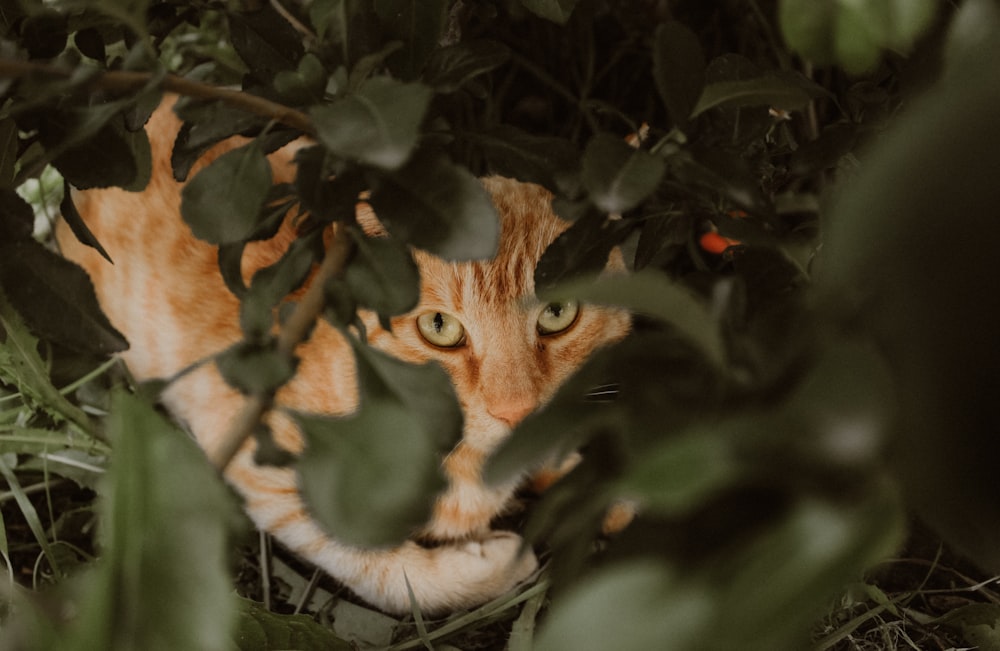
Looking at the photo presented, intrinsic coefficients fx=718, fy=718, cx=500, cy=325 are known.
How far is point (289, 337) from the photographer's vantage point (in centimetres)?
49

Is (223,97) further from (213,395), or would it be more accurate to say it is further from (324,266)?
(213,395)

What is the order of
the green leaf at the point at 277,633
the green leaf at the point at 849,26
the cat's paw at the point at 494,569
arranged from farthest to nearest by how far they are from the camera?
the cat's paw at the point at 494,569 → the green leaf at the point at 277,633 → the green leaf at the point at 849,26

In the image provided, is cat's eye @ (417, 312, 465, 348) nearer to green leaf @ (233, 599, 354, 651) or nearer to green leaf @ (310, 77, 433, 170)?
green leaf @ (233, 599, 354, 651)

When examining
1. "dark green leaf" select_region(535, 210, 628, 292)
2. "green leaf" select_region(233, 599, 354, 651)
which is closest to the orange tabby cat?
"green leaf" select_region(233, 599, 354, 651)

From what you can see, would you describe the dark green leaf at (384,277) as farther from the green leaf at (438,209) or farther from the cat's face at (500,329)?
the cat's face at (500,329)

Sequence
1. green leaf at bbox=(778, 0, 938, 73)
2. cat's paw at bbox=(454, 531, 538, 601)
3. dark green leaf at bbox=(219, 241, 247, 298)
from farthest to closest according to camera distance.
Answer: cat's paw at bbox=(454, 531, 538, 601), dark green leaf at bbox=(219, 241, 247, 298), green leaf at bbox=(778, 0, 938, 73)

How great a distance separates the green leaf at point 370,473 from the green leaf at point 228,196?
6.4 inches

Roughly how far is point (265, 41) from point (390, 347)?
536 millimetres

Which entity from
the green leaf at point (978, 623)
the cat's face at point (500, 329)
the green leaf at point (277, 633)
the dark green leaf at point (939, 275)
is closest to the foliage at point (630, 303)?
the dark green leaf at point (939, 275)

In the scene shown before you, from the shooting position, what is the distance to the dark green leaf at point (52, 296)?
0.53 metres

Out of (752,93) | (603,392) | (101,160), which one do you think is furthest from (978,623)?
(101,160)

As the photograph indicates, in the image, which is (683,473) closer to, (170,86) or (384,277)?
(384,277)

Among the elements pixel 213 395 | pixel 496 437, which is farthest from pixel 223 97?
pixel 213 395

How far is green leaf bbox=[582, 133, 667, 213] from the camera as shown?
452mm
